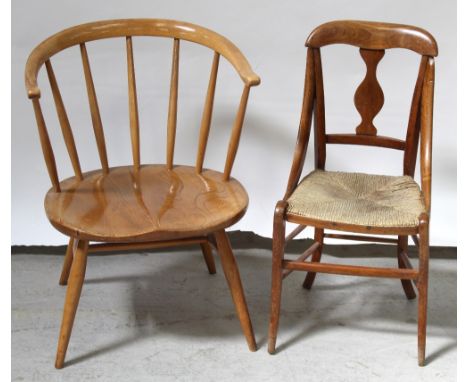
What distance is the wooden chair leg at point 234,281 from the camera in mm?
2391

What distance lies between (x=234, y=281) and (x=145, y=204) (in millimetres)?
342

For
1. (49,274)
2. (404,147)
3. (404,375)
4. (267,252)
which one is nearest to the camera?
(404,375)

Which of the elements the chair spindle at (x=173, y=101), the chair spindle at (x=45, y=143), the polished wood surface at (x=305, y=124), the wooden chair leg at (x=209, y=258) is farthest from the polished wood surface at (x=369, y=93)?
the chair spindle at (x=45, y=143)

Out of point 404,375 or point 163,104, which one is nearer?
point 404,375

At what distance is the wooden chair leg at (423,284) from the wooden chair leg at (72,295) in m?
0.92

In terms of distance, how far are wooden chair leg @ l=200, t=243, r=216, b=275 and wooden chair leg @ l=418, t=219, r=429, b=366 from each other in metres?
0.84

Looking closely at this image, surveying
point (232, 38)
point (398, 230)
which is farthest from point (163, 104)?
point (398, 230)

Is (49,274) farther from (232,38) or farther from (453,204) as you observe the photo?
(453,204)

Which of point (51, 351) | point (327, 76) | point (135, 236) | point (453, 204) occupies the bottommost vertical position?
point (51, 351)

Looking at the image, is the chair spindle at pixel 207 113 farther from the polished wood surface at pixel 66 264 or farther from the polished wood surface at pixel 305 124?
the polished wood surface at pixel 66 264

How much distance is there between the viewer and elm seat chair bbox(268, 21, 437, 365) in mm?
2295

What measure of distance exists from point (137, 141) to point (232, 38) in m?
0.55

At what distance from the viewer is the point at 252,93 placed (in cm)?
301

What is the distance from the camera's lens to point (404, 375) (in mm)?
2348
